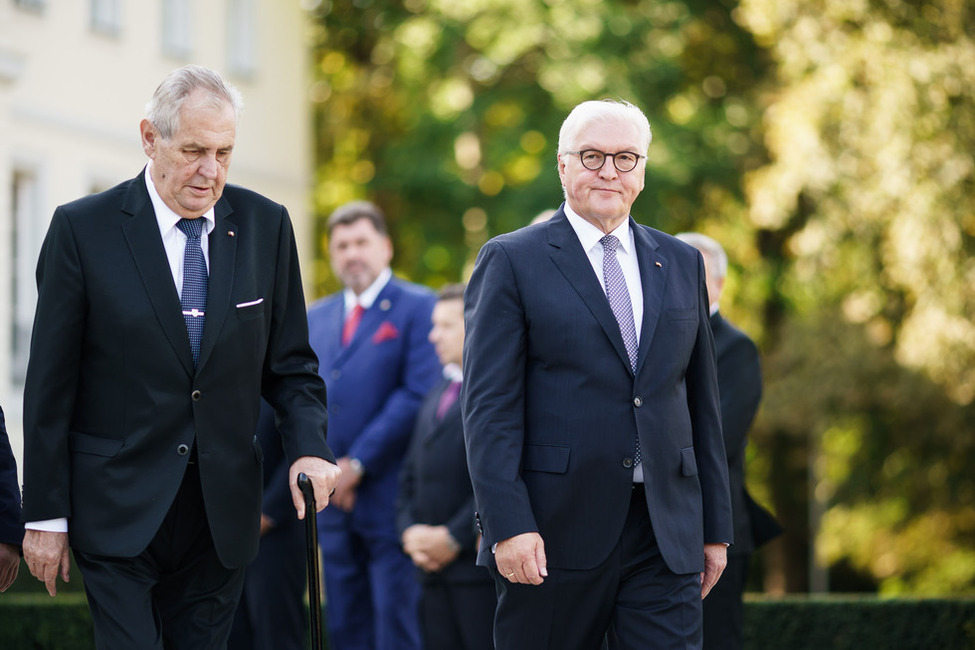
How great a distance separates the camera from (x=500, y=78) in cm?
2405

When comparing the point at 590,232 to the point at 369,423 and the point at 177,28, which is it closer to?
the point at 369,423

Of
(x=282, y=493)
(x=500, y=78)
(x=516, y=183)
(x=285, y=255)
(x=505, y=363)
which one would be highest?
(x=500, y=78)

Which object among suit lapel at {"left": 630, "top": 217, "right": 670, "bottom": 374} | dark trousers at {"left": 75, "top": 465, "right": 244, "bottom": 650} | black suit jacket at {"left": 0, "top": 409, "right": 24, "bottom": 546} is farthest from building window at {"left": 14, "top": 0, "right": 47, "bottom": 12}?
dark trousers at {"left": 75, "top": 465, "right": 244, "bottom": 650}

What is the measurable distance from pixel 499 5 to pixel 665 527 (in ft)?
62.3

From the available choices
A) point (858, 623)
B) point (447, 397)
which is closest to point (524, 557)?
point (447, 397)

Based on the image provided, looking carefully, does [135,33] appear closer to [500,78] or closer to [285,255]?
[500,78]

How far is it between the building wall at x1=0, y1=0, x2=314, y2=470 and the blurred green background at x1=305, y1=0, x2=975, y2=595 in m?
1.77

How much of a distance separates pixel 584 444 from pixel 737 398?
9.26 feet

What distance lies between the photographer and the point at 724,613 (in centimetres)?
771

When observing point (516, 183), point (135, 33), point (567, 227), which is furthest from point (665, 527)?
point (516, 183)

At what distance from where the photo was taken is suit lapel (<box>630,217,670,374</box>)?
514cm

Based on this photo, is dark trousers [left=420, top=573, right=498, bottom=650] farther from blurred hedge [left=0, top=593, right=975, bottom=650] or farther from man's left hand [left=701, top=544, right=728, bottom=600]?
blurred hedge [left=0, top=593, right=975, bottom=650]

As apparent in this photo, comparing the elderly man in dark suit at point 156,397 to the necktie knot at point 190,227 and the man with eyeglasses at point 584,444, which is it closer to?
the necktie knot at point 190,227

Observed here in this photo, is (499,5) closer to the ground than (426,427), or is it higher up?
higher up
